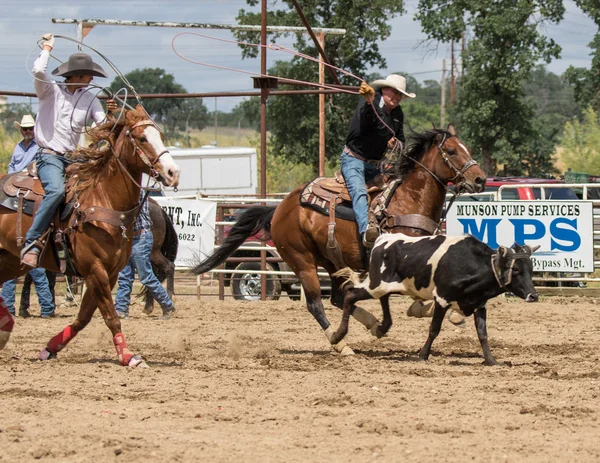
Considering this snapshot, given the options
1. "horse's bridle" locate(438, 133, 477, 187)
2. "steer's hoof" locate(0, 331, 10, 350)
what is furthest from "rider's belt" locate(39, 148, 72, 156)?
"horse's bridle" locate(438, 133, 477, 187)

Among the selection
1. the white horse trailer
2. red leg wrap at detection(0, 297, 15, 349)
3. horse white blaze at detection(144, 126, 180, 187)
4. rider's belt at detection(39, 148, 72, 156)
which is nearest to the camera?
horse white blaze at detection(144, 126, 180, 187)

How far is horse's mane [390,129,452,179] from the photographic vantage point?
808 centimetres

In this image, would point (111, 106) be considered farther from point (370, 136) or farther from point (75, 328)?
point (370, 136)

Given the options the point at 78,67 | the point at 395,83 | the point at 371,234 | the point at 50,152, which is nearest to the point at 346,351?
the point at 371,234

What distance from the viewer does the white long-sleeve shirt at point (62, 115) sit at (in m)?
7.27

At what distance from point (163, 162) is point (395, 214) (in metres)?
2.23

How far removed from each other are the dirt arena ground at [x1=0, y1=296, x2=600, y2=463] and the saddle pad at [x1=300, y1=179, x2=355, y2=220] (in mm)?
1232

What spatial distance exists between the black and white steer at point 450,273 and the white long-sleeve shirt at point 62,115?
2.59 meters

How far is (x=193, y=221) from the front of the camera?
48.1 feet

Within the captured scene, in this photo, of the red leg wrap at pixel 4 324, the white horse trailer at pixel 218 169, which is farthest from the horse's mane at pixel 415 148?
the white horse trailer at pixel 218 169

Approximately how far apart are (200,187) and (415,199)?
21.6 m

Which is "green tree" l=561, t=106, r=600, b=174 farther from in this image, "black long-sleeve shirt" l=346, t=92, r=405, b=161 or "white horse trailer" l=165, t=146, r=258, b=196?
"black long-sleeve shirt" l=346, t=92, r=405, b=161

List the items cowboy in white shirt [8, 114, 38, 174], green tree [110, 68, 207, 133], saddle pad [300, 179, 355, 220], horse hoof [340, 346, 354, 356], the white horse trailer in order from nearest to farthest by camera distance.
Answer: horse hoof [340, 346, 354, 356], saddle pad [300, 179, 355, 220], cowboy in white shirt [8, 114, 38, 174], the white horse trailer, green tree [110, 68, 207, 133]

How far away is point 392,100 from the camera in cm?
812
